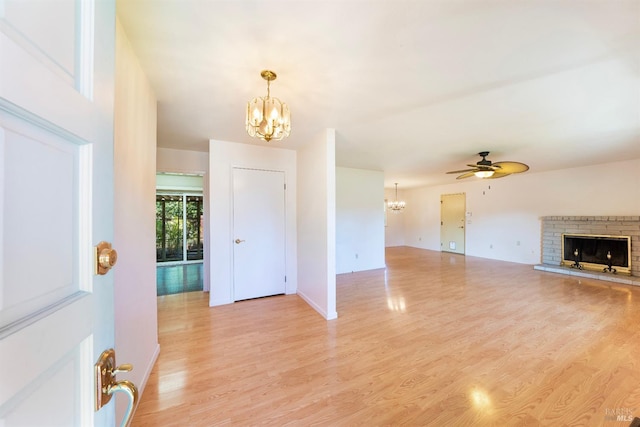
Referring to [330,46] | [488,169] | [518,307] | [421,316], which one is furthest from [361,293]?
[330,46]

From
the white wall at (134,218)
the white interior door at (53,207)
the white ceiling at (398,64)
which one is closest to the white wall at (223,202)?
the white ceiling at (398,64)

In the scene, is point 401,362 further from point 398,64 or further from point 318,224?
point 398,64

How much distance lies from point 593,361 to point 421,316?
4.80 ft

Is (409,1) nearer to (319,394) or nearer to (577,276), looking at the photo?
(319,394)

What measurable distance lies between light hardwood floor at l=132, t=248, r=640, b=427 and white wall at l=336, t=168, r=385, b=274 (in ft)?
5.82

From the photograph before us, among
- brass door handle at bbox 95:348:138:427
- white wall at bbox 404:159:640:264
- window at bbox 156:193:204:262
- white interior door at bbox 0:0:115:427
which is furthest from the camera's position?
window at bbox 156:193:204:262

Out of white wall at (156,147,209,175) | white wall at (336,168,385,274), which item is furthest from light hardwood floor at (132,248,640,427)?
white wall at (156,147,209,175)

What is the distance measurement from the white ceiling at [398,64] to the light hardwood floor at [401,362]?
7.82ft

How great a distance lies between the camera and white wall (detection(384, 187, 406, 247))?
29.7 ft

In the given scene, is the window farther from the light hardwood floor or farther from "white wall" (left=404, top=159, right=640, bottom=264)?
"white wall" (left=404, top=159, right=640, bottom=264)

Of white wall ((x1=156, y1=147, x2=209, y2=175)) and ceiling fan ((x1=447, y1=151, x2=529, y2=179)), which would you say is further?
white wall ((x1=156, y1=147, x2=209, y2=175))

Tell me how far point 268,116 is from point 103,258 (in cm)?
147

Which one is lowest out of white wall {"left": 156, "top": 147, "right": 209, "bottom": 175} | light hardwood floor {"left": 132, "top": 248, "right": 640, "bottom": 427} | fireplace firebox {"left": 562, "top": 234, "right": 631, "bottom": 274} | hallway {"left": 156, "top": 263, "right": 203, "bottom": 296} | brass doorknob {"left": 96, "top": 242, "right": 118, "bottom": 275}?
hallway {"left": 156, "top": 263, "right": 203, "bottom": 296}

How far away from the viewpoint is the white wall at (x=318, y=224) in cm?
301
